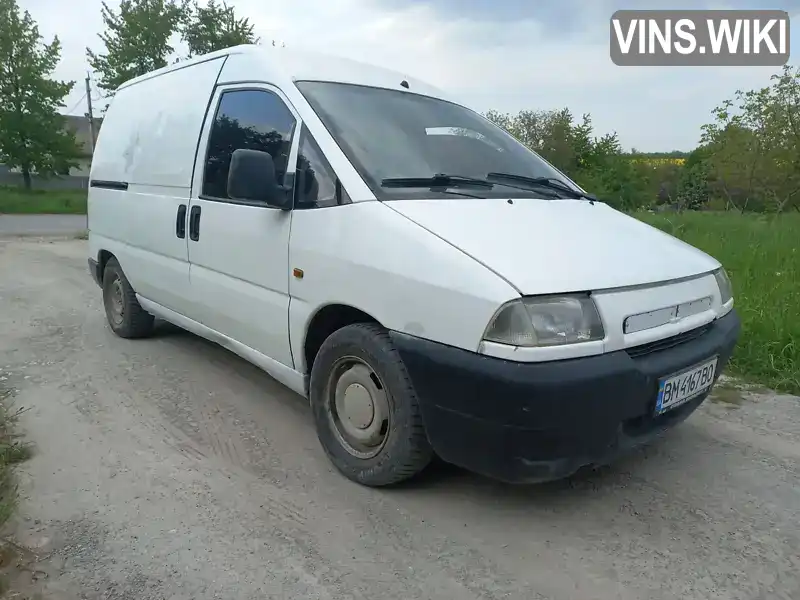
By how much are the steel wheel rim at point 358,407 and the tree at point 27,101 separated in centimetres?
3427

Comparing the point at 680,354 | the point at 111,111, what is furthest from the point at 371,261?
the point at 111,111

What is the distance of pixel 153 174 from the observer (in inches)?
175

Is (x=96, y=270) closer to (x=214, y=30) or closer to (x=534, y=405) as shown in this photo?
(x=534, y=405)

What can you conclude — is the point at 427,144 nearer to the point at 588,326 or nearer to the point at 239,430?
the point at 588,326

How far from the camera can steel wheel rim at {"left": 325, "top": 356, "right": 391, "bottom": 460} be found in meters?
2.75

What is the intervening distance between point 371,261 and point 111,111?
4060mm

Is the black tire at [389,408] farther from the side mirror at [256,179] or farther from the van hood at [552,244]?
the side mirror at [256,179]

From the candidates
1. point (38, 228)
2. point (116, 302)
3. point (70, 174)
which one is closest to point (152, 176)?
point (116, 302)

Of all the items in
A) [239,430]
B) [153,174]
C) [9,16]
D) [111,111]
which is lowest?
[239,430]

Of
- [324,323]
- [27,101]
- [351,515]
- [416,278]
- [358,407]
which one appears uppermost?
[27,101]

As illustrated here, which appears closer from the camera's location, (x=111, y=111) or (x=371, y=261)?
(x=371, y=261)

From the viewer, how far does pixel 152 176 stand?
4449 mm

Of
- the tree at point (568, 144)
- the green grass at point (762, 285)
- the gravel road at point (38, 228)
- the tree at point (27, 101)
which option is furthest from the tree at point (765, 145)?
the tree at point (27, 101)

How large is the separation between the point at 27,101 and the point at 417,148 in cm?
3474
